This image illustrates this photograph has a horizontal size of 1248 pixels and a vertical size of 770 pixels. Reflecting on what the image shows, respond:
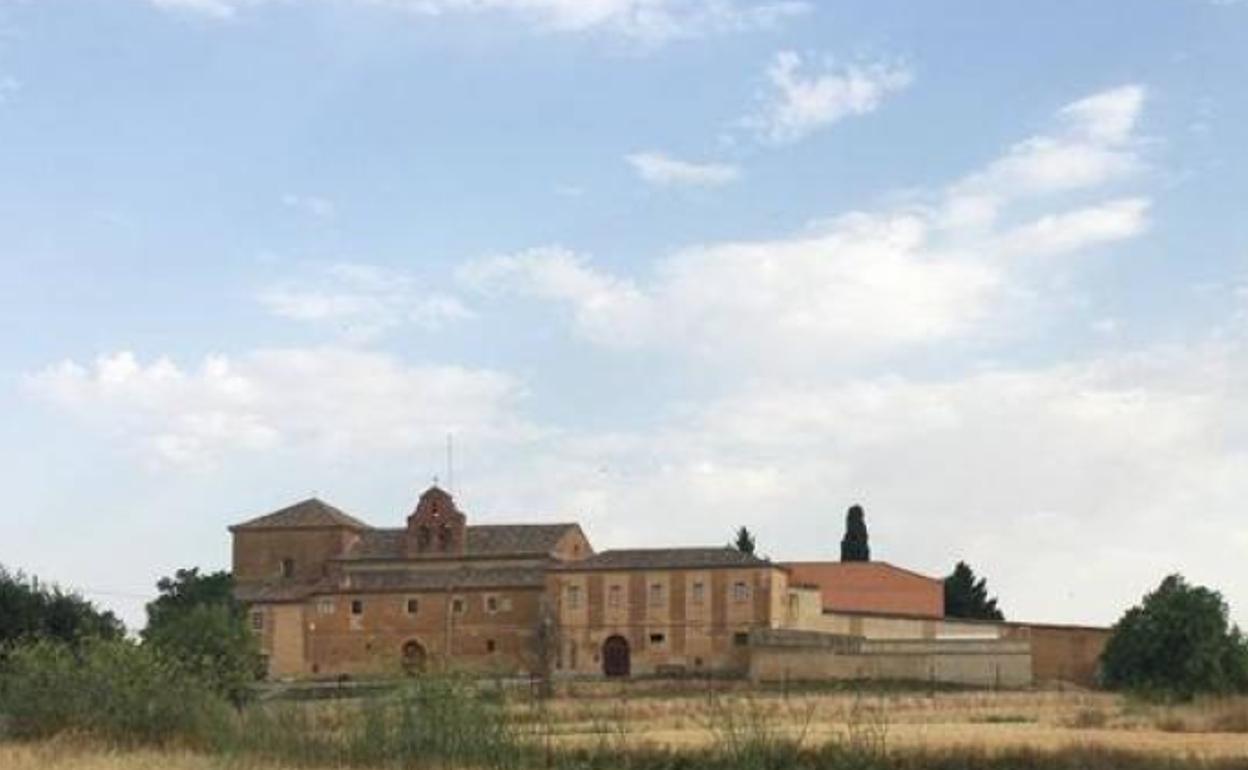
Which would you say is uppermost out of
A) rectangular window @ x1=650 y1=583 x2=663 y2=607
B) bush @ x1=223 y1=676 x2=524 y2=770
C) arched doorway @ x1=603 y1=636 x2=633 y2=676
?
rectangular window @ x1=650 y1=583 x2=663 y2=607

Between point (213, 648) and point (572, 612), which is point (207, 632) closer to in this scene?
point (213, 648)

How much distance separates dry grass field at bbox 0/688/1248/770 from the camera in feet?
75.0

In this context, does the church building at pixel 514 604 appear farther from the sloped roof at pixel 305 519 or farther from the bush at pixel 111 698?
the bush at pixel 111 698

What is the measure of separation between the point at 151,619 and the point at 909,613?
1453 inches

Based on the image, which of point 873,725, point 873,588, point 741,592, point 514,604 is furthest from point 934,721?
point 873,588

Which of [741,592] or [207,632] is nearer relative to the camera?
[207,632]

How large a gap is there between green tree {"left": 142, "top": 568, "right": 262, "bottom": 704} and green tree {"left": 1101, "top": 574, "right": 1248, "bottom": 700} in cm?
3220

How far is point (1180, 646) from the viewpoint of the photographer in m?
67.2

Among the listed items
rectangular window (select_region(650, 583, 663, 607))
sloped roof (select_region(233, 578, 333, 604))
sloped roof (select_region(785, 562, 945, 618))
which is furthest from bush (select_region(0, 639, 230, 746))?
sloped roof (select_region(785, 562, 945, 618))

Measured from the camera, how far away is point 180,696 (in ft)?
85.9

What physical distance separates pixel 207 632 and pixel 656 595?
30100 mm

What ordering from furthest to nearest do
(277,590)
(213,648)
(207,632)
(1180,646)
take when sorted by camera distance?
(277,590)
(1180,646)
(207,632)
(213,648)

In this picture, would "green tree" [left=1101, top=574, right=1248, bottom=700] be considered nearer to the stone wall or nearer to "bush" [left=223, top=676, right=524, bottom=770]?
the stone wall

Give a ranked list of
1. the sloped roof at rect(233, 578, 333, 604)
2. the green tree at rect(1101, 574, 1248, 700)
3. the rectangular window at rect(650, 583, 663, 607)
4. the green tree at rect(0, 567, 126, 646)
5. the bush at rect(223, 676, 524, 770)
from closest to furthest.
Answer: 1. the bush at rect(223, 676, 524, 770)
2. the green tree at rect(0, 567, 126, 646)
3. the green tree at rect(1101, 574, 1248, 700)
4. the rectangular window at rect(650, 583, 663, 607)
5. the sloped roof at rect(233, 578, 333, 604)
